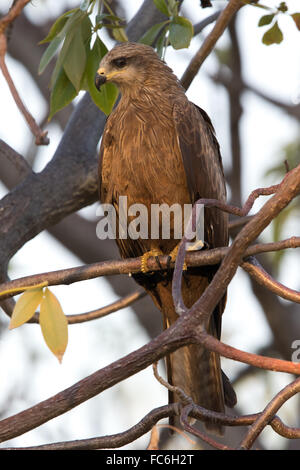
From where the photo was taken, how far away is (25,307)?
2.61 m

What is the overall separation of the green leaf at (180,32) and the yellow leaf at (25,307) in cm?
191

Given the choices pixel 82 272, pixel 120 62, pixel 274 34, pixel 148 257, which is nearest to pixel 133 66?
pixel 120 62

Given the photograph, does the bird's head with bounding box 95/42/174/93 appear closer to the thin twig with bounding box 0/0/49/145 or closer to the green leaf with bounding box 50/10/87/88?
the thin twig with bounding box 0/0/49/145

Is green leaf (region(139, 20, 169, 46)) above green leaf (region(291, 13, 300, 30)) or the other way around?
above

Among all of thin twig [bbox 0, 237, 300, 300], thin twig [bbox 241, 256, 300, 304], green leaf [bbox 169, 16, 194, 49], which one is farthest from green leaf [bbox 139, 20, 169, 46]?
thin twig [bbox 241, 256, 300, 304]

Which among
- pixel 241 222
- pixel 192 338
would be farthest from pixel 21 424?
pixel 241 222

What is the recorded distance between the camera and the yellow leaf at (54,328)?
101 inches

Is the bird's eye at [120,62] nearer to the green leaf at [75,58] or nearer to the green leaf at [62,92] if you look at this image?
the green leaf at [62,92]

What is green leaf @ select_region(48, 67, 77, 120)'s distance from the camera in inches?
158

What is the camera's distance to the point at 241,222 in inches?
207

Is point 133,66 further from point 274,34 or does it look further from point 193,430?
point 193,430

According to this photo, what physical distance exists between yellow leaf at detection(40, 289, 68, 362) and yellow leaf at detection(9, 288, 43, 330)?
0.03 meters

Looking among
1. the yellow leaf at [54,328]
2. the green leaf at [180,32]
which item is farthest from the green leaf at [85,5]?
the yellow leaf at [54,328]

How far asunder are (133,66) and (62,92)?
1.11 metres
